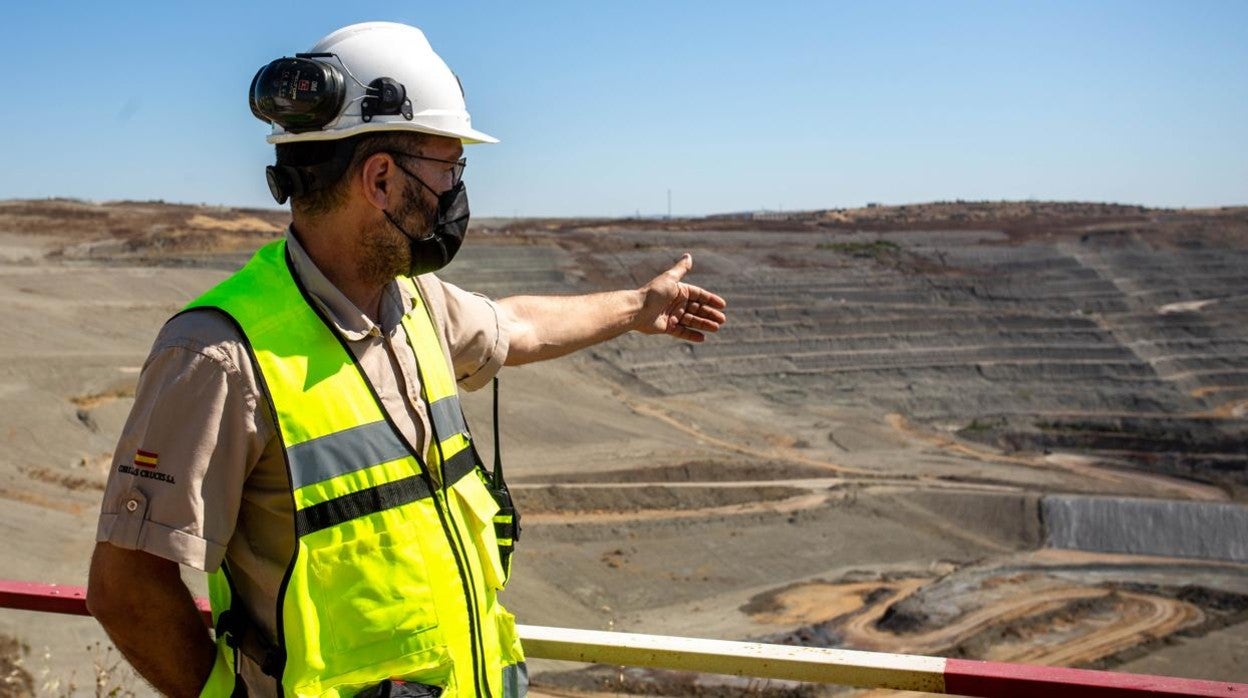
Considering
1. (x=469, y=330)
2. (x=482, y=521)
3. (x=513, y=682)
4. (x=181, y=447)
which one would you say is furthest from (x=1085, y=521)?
(x=181, y=447)

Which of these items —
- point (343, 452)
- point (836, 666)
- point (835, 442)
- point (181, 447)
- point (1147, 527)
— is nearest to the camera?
point (181, 447)

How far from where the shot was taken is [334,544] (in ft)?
6.10

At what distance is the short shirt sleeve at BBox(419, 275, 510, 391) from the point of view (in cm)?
254

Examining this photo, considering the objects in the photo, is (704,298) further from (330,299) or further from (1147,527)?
(1147,527)

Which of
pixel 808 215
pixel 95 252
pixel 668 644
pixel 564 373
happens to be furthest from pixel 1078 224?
pixel 668 644

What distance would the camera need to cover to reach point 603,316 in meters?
3.08

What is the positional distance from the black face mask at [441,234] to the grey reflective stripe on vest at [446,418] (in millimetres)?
260

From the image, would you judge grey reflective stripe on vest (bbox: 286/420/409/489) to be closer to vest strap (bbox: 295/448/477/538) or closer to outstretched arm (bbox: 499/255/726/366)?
vest strap (bbox: 295/448/477/538)

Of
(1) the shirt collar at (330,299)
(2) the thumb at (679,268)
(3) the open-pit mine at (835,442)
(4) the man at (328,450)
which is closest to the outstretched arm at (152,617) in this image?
(4) the man at (328,450)

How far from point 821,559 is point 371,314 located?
14389 millimetres

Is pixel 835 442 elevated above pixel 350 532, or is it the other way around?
pixel 350 532

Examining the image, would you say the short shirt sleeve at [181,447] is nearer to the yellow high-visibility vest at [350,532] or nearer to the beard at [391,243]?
the yellow high-visibility vest at [350,532]

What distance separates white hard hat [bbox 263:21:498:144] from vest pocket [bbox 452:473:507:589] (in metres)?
0.68

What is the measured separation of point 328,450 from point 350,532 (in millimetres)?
141
